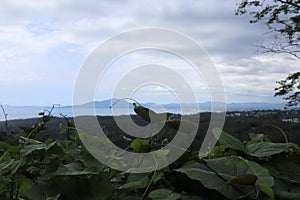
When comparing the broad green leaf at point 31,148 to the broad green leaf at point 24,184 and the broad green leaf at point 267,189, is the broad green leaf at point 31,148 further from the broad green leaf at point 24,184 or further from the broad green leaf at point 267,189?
the broad green leaf at point 267,189

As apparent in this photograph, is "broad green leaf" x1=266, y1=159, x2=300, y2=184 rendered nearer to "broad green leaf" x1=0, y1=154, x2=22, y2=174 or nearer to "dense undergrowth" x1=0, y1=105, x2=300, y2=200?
"dense undergrowth" x1=0, y1=105, x2=300, y2=200

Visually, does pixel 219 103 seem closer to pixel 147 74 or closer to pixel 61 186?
pixel 147 74

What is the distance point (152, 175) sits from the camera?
0.35 metres

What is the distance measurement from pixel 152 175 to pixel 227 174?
0.08 meters

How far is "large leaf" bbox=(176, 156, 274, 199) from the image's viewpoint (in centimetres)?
29

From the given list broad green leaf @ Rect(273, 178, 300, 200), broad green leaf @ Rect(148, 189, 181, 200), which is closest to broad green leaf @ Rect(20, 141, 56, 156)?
broad green leaf @ Rect(148, 189, 181, 200)

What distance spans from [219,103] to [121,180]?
0.15 m

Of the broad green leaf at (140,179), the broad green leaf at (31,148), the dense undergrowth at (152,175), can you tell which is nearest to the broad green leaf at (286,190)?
the dense undergrowth at (152,175)

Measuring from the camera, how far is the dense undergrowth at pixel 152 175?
0.30m

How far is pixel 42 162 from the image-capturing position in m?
0.38

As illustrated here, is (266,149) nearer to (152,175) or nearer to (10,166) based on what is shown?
(152,175)

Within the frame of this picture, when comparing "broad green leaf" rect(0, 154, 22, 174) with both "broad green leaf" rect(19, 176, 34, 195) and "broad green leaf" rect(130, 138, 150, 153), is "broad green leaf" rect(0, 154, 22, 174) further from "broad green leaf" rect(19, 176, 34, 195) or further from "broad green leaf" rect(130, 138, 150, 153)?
"broad green leaf" rect(130, 138, 150, 153)

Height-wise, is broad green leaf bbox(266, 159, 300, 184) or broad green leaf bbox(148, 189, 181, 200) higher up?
broad green leaf bbox(266, 159, 300, 184)

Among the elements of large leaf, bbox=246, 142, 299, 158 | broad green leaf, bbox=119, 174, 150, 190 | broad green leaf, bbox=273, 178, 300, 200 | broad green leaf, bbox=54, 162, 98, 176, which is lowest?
broad green leaf, bbox=273, 178, 300, 200
